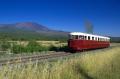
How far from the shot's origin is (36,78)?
827 cm

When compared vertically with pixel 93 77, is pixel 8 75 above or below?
above

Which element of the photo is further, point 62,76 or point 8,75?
point 62,76

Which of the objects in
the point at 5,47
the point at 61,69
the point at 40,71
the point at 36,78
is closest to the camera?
the point at 36,78

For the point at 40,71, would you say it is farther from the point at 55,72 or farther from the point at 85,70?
the point at 85,70

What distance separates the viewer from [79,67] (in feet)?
43.9

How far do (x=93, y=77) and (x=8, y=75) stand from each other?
5.33 meters

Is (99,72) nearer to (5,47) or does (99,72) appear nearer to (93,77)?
(93,77)

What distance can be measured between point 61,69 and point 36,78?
7.04 feet

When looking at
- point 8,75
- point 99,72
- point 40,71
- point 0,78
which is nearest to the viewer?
point 0,78

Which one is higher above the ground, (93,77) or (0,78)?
(0,78)

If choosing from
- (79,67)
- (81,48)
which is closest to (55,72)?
(79,67)

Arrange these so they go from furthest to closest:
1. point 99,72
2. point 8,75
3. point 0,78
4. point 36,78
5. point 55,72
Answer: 1. point 99,72
2. point 55,72
3. point 36,78
4. point 8,75
5. point 0,78

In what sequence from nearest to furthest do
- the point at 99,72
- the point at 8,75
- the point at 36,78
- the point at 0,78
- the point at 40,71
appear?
the point at 0,78, the point at 8,75, the point at 36,78, the point at 40,71, the point at 99,72

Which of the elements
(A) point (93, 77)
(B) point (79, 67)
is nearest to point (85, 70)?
(B) point (79, 67)
